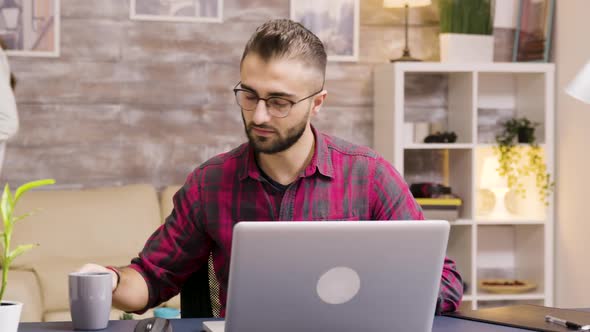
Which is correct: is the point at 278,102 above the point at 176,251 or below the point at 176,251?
above

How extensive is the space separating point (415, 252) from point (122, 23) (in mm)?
3119

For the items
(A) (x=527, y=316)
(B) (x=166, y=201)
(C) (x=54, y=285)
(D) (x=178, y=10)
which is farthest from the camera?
(D) (x=178, y=10)

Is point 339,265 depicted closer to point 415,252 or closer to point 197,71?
point 415,252

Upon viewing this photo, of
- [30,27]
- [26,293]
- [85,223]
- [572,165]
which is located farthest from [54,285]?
[572,165]

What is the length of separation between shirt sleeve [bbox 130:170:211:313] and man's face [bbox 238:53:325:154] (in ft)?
0.84

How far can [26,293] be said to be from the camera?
11.2 ft

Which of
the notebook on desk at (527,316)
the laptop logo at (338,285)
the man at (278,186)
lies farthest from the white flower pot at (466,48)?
the laptop logo at (338,285)

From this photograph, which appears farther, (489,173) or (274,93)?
(489,173)

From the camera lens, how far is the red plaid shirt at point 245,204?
1992 millimetres

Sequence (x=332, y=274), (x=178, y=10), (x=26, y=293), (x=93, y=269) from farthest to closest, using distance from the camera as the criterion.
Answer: (x=178, y=10), (x=26, y=293), (x=93, y=269), (x=332, y=274)

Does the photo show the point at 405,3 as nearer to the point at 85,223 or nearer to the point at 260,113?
the point at 85,223

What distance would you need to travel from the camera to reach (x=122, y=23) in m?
4.25

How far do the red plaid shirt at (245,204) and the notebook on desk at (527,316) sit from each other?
0.30m

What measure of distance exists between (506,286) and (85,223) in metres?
2.02
